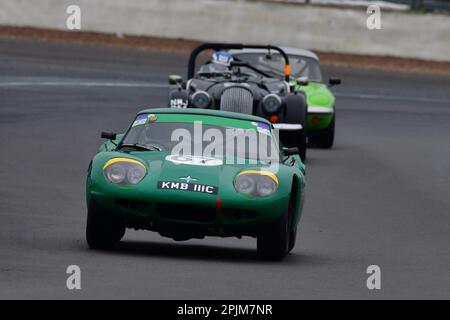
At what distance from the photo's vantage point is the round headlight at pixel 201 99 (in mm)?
18141

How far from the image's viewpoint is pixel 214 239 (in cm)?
1219

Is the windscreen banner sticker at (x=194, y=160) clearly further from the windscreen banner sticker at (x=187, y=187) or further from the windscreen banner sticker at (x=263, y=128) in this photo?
the windscreen banner sticker at (x=263, y=128)

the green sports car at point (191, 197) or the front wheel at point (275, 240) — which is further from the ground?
the green sports car at point (191, 197)

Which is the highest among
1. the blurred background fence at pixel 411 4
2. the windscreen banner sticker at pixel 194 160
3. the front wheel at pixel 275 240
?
the blurred background fence at pixel 411 4

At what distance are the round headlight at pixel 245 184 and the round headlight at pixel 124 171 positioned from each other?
25.1 inches

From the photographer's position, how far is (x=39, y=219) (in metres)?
12.4

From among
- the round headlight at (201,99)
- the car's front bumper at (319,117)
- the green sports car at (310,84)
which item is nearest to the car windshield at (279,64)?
the green sports car at (310,84)

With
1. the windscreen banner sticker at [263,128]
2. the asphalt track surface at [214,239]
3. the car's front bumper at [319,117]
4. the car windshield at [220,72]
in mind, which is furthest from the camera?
the car's front bumper at [319,117]

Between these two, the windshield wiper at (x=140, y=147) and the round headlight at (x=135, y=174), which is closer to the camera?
the round headlight at (x=135, y=174)

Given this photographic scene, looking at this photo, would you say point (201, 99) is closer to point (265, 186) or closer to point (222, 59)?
point (222, 59)

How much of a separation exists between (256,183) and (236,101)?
7.98 meters

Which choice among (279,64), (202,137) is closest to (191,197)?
(202,137)

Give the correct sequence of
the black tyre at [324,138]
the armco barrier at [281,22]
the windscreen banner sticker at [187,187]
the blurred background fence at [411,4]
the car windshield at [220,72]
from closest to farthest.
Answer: the windscreen banner sticker at [187,187] → the car windshield at [220,72] → the black tyre at [324,138] → the armco barrier at [281,22] → the blurred background fence at [411,4]
